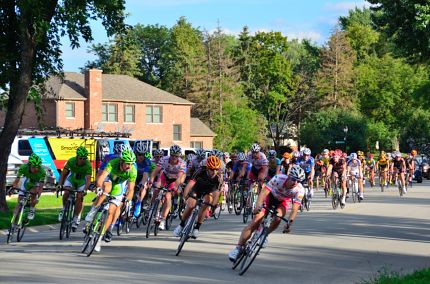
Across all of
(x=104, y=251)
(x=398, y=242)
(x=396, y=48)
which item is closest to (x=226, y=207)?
(x=396, y=48)

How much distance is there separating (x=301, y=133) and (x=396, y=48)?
65.3 meters

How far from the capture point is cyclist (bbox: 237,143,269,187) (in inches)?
924

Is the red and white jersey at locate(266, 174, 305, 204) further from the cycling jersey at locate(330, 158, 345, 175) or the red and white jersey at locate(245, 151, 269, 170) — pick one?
the cycling jersey at locate(330, 158, 345, 175)

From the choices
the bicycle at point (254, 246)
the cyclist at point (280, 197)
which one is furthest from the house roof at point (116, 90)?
the bicycle at point (254, 246)

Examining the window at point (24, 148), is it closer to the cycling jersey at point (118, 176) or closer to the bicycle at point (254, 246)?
the cycling jersey at point (118, 176)

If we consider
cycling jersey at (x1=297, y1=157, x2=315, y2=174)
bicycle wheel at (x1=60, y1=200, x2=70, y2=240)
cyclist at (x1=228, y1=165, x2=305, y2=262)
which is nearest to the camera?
cyclist at (x1=228, y1=165, x2=305, y2=262)

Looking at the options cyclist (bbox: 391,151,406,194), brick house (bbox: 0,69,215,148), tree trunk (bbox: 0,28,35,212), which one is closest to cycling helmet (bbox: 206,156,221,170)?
tree trunk (bbox: 0,28,35,212)

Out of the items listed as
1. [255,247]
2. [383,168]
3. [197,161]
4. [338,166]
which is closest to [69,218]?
[197,161]

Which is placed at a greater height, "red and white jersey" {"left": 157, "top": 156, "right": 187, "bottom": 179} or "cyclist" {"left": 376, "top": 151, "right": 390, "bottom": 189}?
"red and white jersey" {"left": 157, "top": 156, "right": 187, "bottom": 179}

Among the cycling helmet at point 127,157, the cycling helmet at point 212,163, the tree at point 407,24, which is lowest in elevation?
the cycling helmet at point 212,163

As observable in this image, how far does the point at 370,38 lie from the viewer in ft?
362

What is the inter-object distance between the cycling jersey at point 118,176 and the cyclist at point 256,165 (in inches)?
326

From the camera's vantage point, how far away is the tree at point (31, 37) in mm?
25594

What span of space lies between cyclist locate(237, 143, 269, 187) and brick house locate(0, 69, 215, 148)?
4100 cm
